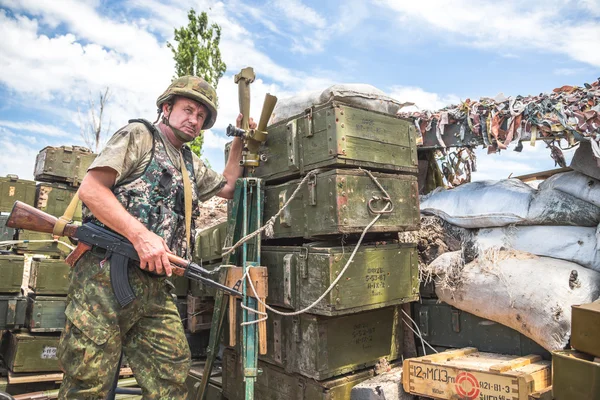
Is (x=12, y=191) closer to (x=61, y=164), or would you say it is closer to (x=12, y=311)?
(x=61, y=164)

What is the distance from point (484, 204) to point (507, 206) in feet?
0.59

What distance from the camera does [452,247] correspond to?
398 cm

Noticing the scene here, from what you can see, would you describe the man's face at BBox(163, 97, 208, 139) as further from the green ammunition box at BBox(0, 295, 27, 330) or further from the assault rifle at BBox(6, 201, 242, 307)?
the green ammunition box at BBox(0, 295, 27, 330)

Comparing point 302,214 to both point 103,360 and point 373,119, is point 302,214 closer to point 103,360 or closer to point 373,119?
point 373,119

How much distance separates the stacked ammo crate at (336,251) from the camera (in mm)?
3107

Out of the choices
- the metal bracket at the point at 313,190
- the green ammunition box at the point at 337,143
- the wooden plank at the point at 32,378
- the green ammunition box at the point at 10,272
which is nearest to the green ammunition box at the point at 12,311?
the green ammunition box at the point at 10,272

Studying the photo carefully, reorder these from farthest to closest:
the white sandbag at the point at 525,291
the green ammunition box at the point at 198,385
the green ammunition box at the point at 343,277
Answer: the green ammunition box at the point at 198,385 → the green ammunition box at the point at 343,277 → the white sandbag at the point at 525,291

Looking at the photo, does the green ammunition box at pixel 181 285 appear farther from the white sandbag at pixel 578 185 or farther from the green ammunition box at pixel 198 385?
the white sandbag at pixel 578 185

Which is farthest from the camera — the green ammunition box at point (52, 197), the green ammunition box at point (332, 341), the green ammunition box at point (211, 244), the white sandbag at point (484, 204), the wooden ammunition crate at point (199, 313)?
the green ammunition box at point (52, 197)

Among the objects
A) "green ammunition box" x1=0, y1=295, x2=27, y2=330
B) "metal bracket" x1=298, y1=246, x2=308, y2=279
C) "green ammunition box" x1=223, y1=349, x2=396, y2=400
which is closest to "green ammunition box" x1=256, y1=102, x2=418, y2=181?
"metal bracket" x1=298, y1=246, x2=308, y2=279

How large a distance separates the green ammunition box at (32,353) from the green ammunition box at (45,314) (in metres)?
0.11

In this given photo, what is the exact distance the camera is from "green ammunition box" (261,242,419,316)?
3.05 meters

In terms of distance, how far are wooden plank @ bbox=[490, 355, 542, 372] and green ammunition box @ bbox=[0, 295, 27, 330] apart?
5.29 m

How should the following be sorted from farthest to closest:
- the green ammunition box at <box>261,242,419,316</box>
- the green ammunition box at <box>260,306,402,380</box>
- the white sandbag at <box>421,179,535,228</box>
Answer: the white sandbag at <box>421,179,535,228</box> → the green ammunition box at <box>260,306,402,380</box> → the green ammunition box at <box>261,242,419,316</box>
